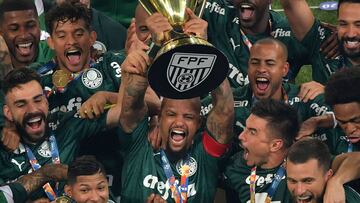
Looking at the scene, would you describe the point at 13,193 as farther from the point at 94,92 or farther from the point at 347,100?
the point at 347,100

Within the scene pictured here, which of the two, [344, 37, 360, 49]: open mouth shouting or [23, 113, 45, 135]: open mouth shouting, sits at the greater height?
[344, 37, 360, 49]: open mouth shouting

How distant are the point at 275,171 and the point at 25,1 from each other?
2.50 meters

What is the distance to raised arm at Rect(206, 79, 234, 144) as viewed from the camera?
28.1 ft

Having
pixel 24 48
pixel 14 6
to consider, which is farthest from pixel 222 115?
pixel 14 6

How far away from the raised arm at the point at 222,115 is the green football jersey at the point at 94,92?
0.91 meters

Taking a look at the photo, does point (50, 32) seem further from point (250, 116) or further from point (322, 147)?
point (322, 147)

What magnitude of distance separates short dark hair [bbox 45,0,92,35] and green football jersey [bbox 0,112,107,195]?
740mm

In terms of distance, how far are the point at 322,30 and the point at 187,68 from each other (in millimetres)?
2324

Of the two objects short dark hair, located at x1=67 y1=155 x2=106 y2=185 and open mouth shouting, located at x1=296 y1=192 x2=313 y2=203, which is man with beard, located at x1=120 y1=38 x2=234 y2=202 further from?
open mouth shouting, located at x1=296 y1=192 x2=313 y2=203

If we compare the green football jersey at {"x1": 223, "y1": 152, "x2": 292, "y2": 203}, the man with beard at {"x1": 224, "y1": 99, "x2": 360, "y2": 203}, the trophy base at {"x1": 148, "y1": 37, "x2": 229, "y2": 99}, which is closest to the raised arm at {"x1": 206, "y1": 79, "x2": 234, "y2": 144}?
the man with beard at {"x1": 224, "y1": 99, "x2": 360, "y2": 203}

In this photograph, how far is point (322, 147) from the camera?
27.3 feet

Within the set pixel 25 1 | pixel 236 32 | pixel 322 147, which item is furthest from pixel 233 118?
pixel 25 1

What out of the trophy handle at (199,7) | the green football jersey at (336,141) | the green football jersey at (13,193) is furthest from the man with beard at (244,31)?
the green football jersey at (13,193)

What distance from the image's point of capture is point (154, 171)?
350 inches
